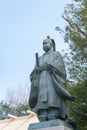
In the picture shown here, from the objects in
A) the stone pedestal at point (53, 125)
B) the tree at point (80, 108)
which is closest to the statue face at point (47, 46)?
the stone pedestal at point (53, 125)

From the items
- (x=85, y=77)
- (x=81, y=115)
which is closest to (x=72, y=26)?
(x=85, y=77)

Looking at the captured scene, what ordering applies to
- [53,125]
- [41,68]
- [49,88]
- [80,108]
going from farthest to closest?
[80,108] < [41,68] < [49,88] < [53,125]

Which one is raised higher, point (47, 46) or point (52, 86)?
point (47, 46)

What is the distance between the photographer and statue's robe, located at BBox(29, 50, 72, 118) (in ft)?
21.3

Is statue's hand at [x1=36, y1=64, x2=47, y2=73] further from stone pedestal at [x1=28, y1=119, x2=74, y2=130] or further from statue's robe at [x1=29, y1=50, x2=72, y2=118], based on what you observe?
stone pedestal at [x1=28, y1=119, x2=74, y2=130]

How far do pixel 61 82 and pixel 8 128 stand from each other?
13.7 meters

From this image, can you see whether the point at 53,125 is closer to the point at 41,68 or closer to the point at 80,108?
the point at 41,68

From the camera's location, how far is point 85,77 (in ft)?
41.1

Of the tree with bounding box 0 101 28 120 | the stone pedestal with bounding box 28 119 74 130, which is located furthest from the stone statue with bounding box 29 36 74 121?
the tree with bounding box 0 101 28 120

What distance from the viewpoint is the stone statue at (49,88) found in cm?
644

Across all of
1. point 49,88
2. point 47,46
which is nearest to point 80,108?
point 47,46

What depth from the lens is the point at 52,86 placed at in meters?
6.61

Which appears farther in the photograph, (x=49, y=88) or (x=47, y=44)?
(x=47, y=44)

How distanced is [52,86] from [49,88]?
74 mm
